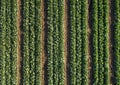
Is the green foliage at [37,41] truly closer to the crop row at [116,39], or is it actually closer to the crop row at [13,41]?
the crop row at [13,41]

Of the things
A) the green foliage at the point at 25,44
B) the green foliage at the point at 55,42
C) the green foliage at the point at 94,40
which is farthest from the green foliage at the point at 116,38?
the green foliage at the point at 25,44

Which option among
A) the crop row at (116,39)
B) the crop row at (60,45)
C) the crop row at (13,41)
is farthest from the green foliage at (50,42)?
the crop row at (116,39)

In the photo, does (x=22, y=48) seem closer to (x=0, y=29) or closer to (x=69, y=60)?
(x=0, y=29)

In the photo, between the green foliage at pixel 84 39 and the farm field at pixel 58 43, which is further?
the green foliage at pixel 84 39

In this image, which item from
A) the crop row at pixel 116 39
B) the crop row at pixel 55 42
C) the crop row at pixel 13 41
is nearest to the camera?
the crop row at pixel 13 41

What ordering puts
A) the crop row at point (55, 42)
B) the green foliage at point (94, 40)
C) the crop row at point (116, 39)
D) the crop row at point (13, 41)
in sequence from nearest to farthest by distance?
1. the crop row at point (13, 41)
2. the crop row at point (55, 42)
3. the green foliage at point (94, 40)
4. the crop row at point (116, 39)

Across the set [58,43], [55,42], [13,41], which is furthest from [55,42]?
[13,41]

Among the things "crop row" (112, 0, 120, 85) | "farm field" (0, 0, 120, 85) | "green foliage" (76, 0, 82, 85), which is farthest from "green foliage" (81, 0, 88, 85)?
"crop row" (112, 0, 120, 85)

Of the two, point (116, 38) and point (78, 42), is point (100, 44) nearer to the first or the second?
point (116, 38)
